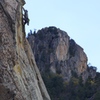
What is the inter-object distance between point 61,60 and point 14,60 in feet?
262

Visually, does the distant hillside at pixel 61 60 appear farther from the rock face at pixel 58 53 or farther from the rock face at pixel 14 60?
the rock face at pixel 14 60

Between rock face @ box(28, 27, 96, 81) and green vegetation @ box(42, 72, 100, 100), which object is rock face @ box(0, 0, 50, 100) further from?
rock face @ box(28, 27, 96, 81)

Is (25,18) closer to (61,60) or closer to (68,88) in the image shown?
(68,88)

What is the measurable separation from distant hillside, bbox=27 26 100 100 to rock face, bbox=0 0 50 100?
61.6 meters

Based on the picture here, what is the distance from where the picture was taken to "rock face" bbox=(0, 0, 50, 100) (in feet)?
32.5

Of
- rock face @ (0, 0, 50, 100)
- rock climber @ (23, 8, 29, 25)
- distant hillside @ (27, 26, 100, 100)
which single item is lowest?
rock face @ (0, 0, 50, 100)

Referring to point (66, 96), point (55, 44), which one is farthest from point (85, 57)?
point (66, 96)

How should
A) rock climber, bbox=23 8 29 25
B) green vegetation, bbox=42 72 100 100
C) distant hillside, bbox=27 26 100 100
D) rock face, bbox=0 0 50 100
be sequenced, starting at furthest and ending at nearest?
1. distant hillside, bbox=27 26 100 100
2. green vegetation, bbox=42 72 100 100
3. rock climber, bbox=23 8 29 25
4. rock face, bbox=0 0 50 100

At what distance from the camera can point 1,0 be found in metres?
10.8

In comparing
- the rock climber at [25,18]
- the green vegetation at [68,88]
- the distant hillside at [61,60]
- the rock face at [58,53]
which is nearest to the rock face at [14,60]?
the rock climber at [25,18]

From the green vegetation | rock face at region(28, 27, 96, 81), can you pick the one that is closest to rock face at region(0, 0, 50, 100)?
the green vegetation

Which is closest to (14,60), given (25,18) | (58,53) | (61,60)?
(25,18)

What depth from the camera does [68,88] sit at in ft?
239

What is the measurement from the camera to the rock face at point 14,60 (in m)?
9.91
